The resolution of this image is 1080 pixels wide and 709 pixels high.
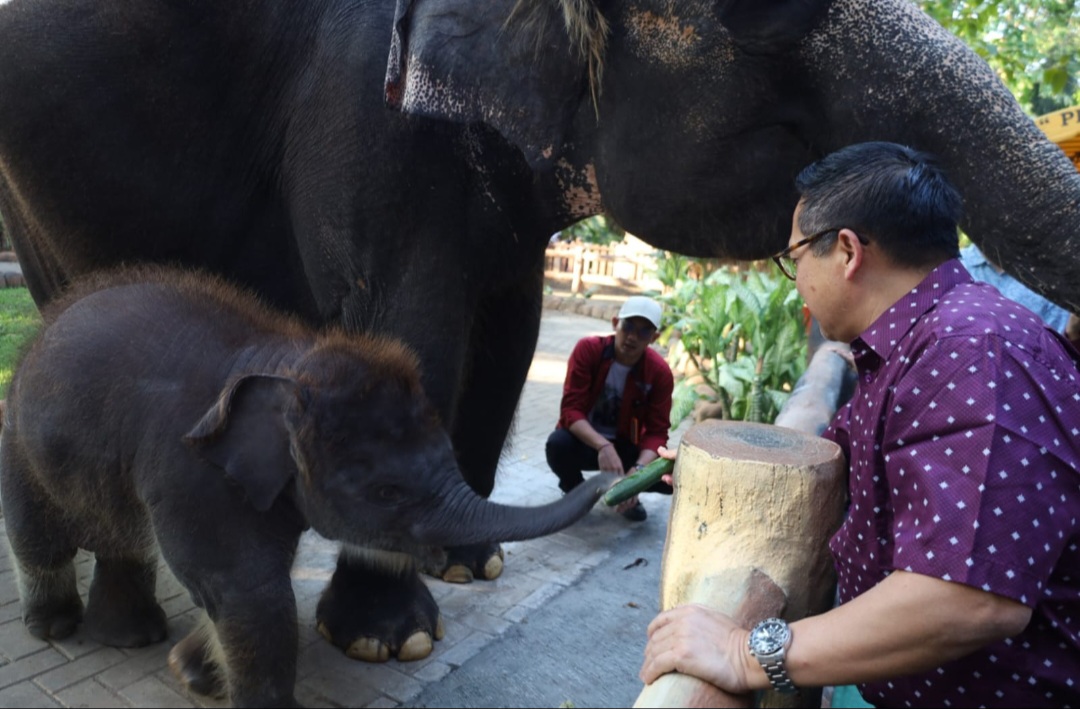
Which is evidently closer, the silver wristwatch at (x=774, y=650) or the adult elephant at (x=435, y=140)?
the silver wristwatch at (x=774, y=650)

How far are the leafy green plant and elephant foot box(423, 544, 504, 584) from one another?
2.49 metres

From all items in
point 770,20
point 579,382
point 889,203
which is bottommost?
point 579,382

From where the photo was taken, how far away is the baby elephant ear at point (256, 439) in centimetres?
201

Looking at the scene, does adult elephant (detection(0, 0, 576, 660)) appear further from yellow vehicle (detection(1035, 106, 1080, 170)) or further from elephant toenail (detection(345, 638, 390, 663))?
yellow vehicle (detection(1035, 106, 1080, 170))

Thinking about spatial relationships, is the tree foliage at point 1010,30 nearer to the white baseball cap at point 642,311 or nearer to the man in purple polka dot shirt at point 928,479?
the white baseball cap at point 642,311

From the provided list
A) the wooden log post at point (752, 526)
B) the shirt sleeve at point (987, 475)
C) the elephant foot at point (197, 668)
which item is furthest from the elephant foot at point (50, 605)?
the shirt sleeve at point (987, 475)

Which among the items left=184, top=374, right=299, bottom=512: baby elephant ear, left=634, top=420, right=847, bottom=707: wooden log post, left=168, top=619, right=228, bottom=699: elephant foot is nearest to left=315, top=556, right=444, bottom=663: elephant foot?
left=168, top=619, right=228, bottom=699: elephant foot

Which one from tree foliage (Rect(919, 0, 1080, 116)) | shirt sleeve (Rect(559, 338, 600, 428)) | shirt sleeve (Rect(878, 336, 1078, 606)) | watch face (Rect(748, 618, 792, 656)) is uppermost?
tree foliage (Rect(919, 0, 1080, 116))

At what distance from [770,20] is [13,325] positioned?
2.56 meters

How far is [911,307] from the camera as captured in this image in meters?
1.47

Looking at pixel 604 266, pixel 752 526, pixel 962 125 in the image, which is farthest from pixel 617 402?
pixel 604 266

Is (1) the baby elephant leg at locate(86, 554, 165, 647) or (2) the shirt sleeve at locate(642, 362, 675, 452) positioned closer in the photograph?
(1) the baby elephant leg at locate(86, 554, 165, 647)

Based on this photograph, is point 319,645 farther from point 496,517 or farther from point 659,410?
point 659,410

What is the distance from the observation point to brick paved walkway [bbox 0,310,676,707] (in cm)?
257
